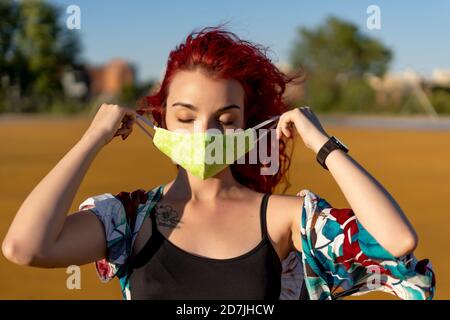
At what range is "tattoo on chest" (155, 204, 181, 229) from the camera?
8.61 ft

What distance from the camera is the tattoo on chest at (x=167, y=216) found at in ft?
8.61

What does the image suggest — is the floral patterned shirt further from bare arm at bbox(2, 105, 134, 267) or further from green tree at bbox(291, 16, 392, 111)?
green tree at bbox(291, 16, 392, 111)

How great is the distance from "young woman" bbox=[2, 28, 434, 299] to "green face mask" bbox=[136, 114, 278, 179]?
0.04 feet

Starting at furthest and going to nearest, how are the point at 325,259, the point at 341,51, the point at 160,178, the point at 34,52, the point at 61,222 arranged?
1. the point at 341,51
2. the point at 34,52
3. the point at 160,178
4. the point at 325,259
5. the point at 61,222

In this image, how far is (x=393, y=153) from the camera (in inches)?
890

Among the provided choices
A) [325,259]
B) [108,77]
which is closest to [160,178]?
[325,259]

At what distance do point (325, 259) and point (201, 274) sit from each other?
1.42 feet

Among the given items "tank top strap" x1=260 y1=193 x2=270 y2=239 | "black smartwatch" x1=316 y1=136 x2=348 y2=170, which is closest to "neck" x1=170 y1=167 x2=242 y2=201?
"tank top strap" x1=260 y1=193 x2=270 y2=239

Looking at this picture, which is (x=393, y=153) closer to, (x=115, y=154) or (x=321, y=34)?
(x=115, y=154)

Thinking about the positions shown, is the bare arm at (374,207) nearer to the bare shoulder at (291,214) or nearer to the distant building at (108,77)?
the bare shoulder at (291,214)

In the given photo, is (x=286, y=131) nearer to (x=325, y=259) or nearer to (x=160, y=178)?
(x=325, y=259)

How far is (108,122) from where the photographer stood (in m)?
2.66

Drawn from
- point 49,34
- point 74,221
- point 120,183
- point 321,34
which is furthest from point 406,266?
point 321,34
